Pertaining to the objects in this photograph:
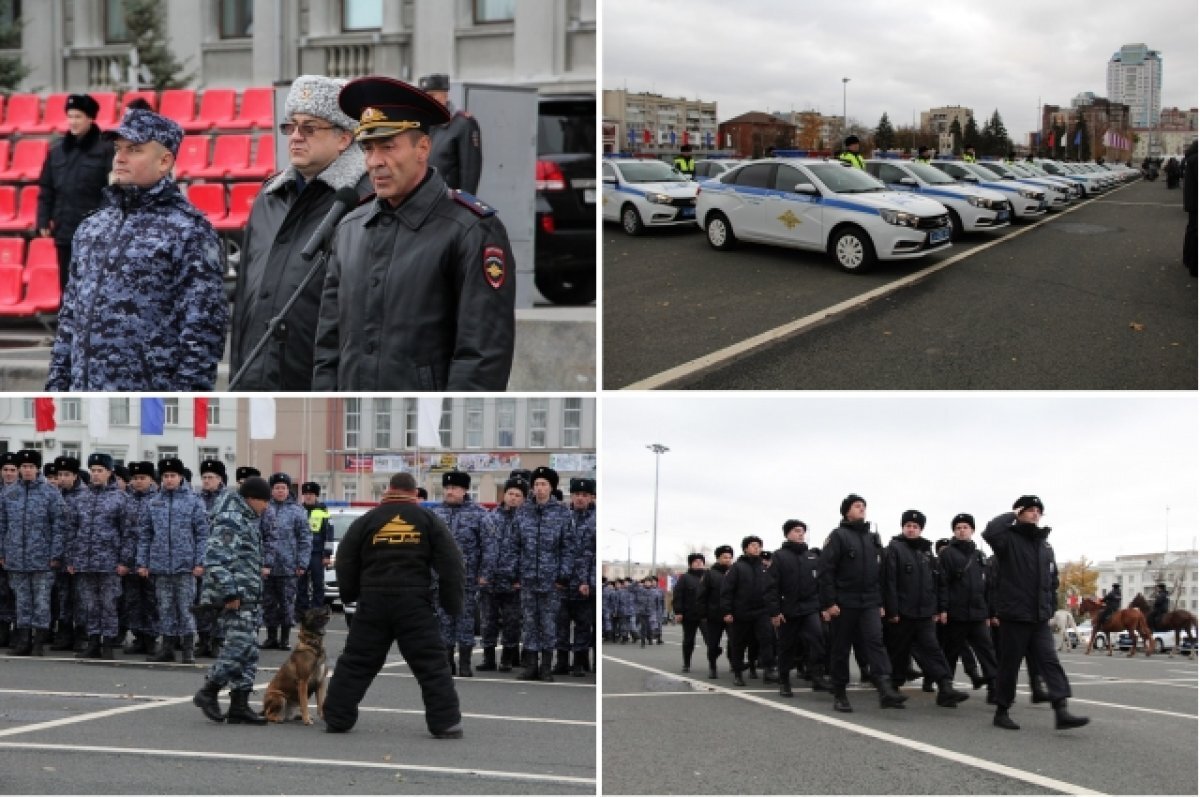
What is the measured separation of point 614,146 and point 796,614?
10610mm

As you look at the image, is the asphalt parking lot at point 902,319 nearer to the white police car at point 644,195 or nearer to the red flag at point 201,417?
the white police car at point 644,195

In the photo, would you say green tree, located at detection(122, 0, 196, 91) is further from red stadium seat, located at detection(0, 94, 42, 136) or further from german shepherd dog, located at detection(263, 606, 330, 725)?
german shepherd dog, located at detection(263, 606, 330, 725)

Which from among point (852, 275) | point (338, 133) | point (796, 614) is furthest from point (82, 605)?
point (852, 275)

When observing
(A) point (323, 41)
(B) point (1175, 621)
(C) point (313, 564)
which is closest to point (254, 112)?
(A) point (323, 41)

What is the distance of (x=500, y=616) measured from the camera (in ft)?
37.3

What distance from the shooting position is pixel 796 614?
36.6 feet

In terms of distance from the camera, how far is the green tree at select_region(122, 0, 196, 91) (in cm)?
3066

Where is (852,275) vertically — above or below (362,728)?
above

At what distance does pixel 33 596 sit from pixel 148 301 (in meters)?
6.65

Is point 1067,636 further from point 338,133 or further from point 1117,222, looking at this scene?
point 338,133

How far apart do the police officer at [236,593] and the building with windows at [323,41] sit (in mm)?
20152

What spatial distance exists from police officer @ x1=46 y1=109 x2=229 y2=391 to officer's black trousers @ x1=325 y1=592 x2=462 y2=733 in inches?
63.9

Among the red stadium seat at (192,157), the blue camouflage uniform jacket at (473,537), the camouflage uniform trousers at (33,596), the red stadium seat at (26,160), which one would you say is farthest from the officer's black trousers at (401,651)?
the red stadium seat at (26,160)

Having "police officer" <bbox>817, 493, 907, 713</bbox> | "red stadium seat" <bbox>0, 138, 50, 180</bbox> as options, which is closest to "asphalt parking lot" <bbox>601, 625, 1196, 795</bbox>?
"police officer" <bbox>817, 493, 907, 713</bbox>
